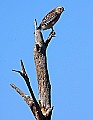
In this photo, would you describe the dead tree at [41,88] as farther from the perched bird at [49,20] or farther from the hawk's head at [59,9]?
the hawk's head at [59,9]

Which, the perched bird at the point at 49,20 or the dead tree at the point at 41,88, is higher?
the perched bird at the point at 49,20

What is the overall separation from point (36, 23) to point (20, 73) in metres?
2.18

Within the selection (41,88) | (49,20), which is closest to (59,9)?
(49,20)

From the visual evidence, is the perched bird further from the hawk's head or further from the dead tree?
the dead tree

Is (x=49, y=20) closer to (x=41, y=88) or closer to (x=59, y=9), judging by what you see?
(x=59, y=9)

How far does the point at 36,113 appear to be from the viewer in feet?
24.7

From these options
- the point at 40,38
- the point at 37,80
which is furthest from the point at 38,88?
the point at 40,38

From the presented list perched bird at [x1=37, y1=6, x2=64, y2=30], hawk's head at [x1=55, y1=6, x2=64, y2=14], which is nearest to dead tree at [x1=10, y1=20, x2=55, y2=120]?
perched bird at [x1=37, y1=6, x2=64, y2=30]

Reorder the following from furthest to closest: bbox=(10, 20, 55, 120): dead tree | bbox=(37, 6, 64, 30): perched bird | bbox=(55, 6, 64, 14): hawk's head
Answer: bbox=(55, 6, 64, 14): hawk's head, bbox=(37, 6, 64, 30): perched bird, bbox=(10, 20, 55, 120): dead tree

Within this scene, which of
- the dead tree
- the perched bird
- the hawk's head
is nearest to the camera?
the dead tree

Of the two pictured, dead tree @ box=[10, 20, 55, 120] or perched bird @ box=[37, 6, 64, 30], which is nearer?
dead tree @ box=[10, 20, 55, 120]

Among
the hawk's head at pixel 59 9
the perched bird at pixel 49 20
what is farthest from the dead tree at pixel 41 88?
the hawk's head at pixel 59 9

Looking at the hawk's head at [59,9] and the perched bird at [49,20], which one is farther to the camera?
the hawk's head at [59,9]

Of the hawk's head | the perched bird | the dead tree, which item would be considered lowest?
the dead tree
